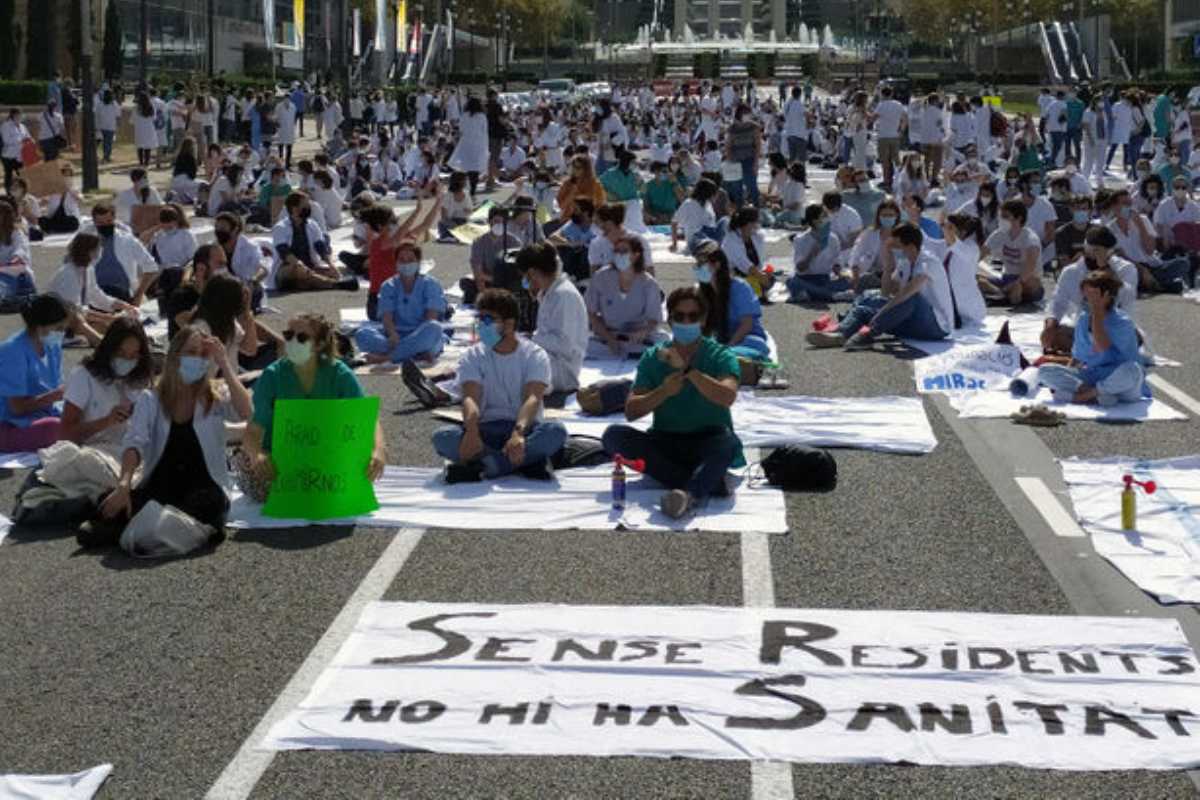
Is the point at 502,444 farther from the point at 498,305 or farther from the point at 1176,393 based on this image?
the point at 1176,393

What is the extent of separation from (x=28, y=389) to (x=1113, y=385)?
7408mm

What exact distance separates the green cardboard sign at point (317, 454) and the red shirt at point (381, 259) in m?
9.32

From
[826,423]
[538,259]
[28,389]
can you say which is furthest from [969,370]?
[28,389]

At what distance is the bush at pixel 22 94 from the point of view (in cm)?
5522

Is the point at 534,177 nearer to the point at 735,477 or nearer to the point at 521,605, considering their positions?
the point at 735,477

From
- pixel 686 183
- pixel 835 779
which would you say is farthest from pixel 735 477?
pixel 686 183

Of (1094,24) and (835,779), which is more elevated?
(1094,24)

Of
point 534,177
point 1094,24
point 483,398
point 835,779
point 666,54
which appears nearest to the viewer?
point 835,779

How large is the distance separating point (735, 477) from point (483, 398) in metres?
1.57

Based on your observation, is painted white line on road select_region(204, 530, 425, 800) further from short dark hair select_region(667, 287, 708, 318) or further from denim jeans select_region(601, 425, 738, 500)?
short dark hair select_region(667, 287, 708, 318)

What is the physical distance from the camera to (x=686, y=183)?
35.3 m

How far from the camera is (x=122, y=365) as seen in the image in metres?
12.0

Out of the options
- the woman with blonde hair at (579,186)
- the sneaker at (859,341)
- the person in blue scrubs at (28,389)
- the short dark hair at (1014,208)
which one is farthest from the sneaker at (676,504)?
the woman with blonde hair at (579,186)

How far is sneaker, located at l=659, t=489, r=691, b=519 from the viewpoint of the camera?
37.2ft
